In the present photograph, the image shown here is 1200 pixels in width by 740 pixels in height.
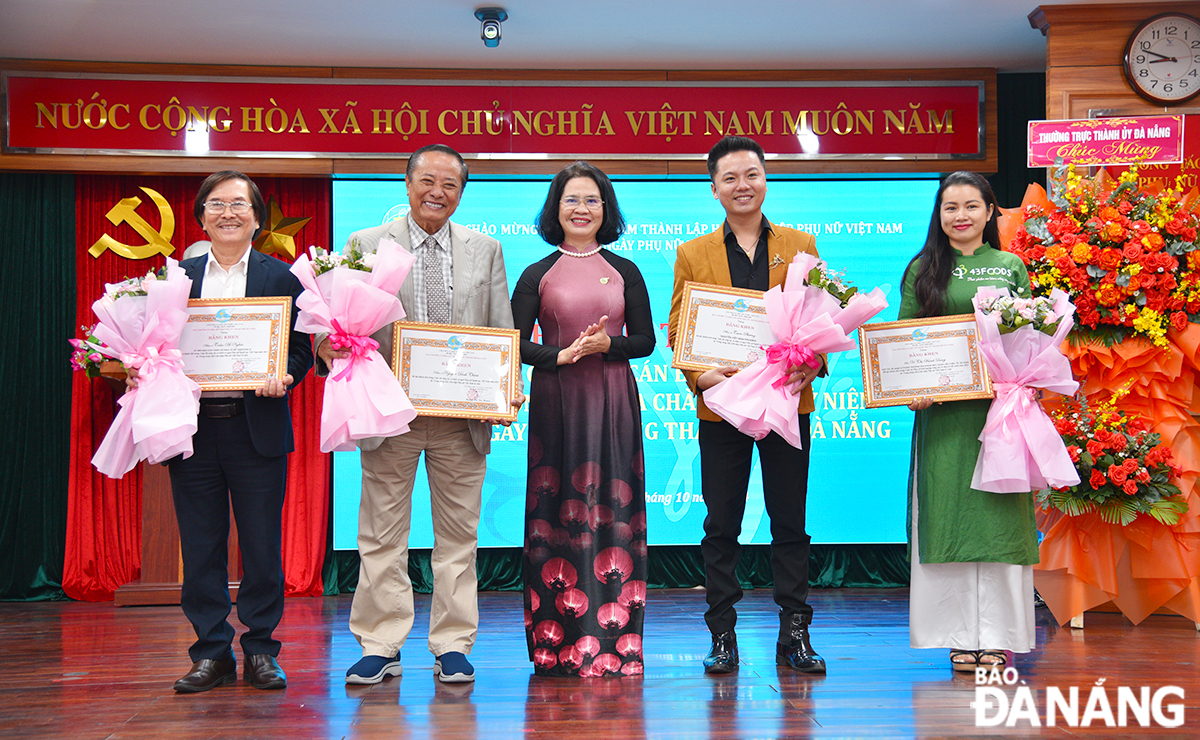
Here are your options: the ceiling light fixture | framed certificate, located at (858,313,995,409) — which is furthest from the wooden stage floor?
the ceiling light fixture

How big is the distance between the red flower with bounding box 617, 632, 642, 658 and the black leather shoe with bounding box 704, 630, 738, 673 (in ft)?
0.70

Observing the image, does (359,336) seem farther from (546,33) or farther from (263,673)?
(546,33)

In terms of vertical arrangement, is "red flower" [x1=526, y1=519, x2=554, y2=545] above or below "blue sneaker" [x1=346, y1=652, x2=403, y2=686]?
above

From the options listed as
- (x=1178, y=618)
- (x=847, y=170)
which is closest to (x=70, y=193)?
(x=847, y=170)

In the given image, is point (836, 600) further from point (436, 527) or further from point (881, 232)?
point (436, 527)

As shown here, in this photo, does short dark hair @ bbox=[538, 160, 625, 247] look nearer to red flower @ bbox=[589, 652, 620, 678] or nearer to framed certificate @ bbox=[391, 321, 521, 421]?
framed certificate @ bbox=[391, 321, 521, 421]

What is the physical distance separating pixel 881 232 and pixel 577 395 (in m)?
2.88

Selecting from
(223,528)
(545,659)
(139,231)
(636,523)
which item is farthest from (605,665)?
(139,231)

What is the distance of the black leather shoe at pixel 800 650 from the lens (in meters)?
2.66

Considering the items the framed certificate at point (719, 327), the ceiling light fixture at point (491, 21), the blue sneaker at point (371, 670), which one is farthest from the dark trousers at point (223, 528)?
the ceiling light fixture at point (491, 21)

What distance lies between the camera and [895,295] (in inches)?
193

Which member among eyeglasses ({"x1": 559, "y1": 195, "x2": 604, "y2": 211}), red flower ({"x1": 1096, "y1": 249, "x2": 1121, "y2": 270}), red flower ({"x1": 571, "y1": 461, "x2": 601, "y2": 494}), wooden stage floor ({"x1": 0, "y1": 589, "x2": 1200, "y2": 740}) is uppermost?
eyeglasses ({"x1": 559, "y1": 195, "x2": 604, "y2": 211})

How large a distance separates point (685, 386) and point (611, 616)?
235 centimetres

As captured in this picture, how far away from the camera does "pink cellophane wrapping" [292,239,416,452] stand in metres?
2.41
